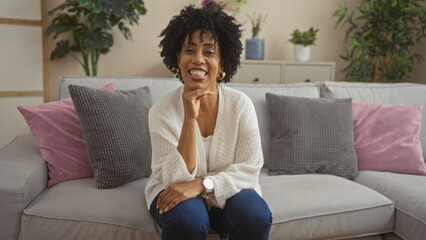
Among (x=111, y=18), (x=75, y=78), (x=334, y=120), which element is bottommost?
(x=334, y=120)

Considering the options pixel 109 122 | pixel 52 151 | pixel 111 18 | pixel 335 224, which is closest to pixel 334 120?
pixel 335 224

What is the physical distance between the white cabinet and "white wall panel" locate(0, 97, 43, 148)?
1.88 metres

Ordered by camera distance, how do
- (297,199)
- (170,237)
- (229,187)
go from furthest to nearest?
(297,199) < (229,187) < (170,237)

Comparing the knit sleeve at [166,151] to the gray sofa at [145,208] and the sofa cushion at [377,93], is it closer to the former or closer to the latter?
the gray sofa at [145,208]

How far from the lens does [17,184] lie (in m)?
1.32

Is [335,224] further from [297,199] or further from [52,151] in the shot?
[52,151]

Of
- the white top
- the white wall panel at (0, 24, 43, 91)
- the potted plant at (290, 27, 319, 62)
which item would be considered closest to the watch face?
the white top

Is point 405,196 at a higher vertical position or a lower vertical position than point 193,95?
lower

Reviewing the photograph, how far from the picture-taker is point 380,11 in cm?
318

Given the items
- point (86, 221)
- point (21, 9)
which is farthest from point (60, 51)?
point (86, 221)

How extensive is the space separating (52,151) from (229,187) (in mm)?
845

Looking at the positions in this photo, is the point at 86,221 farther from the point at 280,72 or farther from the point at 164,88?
the point at 280,72

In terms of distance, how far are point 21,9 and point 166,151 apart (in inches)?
100

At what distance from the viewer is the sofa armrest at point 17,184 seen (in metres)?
1.30
